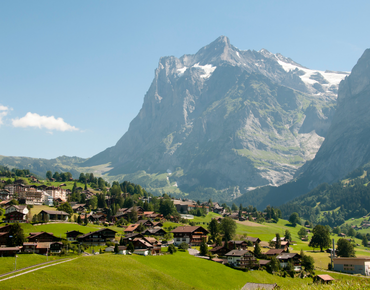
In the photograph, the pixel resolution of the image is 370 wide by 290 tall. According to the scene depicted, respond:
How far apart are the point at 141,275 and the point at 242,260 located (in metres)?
35.6

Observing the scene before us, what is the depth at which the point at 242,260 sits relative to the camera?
10325 centimetres

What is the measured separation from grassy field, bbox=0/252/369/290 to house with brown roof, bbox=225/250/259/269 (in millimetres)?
3544

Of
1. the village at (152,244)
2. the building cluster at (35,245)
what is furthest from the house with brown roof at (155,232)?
the building cluster at (35,245)

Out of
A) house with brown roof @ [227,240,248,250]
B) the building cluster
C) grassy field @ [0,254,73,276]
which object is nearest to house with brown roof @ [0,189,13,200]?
the building cluster

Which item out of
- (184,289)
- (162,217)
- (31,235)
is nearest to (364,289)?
(184,289)

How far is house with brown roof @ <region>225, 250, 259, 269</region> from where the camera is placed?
338 ft

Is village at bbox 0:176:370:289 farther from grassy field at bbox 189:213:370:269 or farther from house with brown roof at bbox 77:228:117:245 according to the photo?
grassy field at bbox 189:213:370:269

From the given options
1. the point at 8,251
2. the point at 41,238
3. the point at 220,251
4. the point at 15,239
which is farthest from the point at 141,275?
the point at 220,251

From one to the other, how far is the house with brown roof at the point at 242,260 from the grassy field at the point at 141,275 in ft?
11.6

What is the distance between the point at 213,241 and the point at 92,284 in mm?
70831

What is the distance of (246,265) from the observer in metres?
103

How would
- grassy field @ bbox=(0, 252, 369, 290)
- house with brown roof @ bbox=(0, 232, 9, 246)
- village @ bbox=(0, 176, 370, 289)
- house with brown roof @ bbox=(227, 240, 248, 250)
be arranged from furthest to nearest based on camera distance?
house with brown roof @ bbox=(227, 240, 248, 250)
village @ bbox=(0, 176, 370, 289)
house with brown roof @ bbox=(0, 232, 9, 246)
grassy field @ bbox=(0, 252, 369, 290)

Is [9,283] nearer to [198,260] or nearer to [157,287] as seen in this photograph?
[157,287]

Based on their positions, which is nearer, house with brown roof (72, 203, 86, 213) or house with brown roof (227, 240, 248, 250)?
house with brown roof (227, 240, 248, 250)
